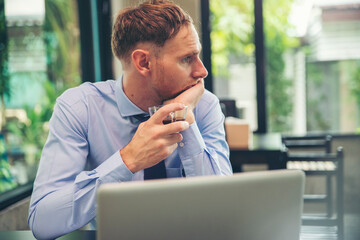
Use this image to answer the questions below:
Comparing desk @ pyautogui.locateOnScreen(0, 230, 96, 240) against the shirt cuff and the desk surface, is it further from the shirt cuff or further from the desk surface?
the desk surface

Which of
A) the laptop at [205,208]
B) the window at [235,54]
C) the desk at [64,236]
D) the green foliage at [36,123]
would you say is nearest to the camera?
the laptop at [205,208]

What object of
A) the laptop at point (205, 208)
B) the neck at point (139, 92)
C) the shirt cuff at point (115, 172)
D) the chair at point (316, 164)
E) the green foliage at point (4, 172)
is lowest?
the chair at point (316, 164)

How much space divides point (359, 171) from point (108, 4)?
321cm

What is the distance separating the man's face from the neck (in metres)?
0.04

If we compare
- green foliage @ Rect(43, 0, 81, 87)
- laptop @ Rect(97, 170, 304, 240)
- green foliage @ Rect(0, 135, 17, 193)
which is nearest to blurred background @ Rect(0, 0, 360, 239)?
green foliage @ Rect(43, 0, 81, 87)

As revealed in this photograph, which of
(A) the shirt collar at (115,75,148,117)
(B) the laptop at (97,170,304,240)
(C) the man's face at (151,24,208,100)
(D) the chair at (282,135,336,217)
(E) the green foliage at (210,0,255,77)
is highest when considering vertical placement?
(E) the green foliage at (210,0,255,77)

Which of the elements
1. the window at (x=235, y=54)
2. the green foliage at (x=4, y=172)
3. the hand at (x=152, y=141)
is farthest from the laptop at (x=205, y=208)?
the window at (x=235, y=54)

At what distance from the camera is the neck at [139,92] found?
4.45 ft

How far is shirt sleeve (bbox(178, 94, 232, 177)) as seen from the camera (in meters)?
1.23

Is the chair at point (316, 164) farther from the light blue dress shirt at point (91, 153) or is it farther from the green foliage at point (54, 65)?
the green foliage at point (54, 65)

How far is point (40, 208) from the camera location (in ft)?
3.50

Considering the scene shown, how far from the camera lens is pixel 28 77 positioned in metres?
2.39

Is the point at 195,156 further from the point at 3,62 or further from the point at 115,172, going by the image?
the point at 3,62

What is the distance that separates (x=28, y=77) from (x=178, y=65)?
149 centimetres
